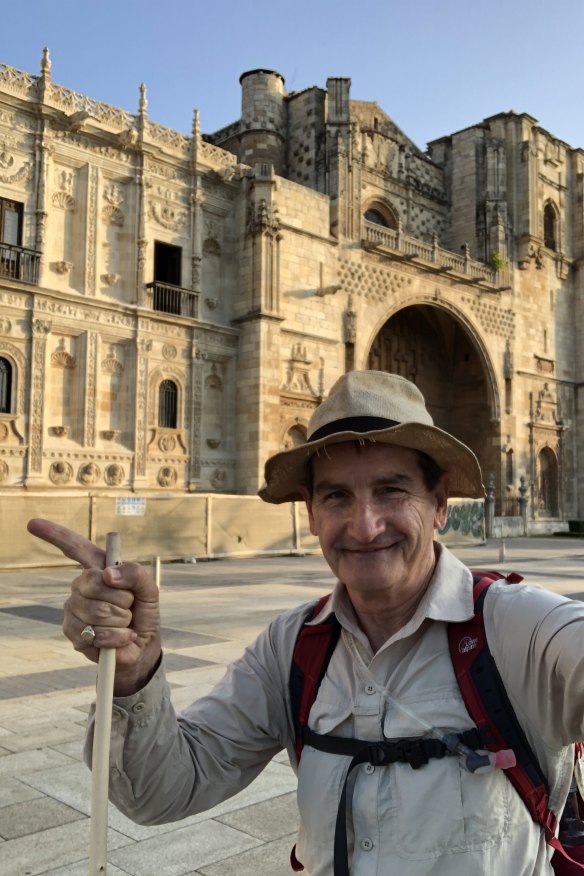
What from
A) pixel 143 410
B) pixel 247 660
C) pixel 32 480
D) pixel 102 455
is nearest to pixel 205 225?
pixel 143 410

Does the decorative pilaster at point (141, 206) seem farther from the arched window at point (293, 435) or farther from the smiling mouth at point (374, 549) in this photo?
the smiling mouth at point (374, 549)

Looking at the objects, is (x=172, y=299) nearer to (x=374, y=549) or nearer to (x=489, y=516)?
(x=489, y=516)

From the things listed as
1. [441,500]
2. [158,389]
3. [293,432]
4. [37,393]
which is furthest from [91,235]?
[441,500]

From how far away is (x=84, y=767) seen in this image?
4.16 meters

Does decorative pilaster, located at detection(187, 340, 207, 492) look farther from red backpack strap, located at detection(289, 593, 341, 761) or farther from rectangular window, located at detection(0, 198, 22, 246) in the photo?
red backpack strap, located at detection(289, 593, 341, 761)

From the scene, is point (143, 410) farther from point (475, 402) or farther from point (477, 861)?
point (477, 861)

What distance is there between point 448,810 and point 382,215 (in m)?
32.0

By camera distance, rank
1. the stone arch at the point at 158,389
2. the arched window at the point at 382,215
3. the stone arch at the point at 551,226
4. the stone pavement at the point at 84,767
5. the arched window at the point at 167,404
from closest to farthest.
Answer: the stone pavement at the point at 84,767 → the stone arch at the point at 158,389 → the arched window at the point at 167,404 → the arched window at the point at 382,215 → the stone arch at the point at 551,226

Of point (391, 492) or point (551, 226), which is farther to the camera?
point (551, 226)

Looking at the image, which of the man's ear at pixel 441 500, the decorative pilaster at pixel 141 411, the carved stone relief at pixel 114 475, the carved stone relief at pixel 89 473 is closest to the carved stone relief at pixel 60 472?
the carved stone relief at pixel 89 473

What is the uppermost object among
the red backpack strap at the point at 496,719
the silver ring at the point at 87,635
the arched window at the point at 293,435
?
the arched window at the point at 293,435

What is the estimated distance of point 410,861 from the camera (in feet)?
4.99

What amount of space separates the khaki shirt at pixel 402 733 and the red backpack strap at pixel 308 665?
0.09ft

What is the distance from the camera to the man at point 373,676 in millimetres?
1532
